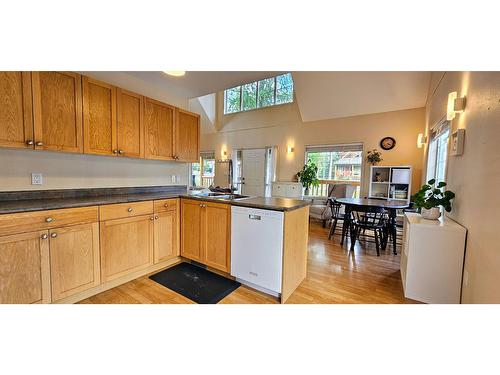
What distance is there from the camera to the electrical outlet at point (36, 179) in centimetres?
190

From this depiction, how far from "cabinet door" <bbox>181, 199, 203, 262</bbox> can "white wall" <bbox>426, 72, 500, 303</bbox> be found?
7.56ft

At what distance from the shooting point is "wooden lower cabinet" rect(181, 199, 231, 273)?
216 cm

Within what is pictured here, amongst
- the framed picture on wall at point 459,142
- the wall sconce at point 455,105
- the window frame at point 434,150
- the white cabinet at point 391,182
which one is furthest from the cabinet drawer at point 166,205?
the white cabinet at point 391,182

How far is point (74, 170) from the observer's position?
2162 mm

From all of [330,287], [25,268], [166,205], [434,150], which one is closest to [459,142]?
[330,287]

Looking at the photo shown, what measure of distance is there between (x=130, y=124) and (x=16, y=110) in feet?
2.82

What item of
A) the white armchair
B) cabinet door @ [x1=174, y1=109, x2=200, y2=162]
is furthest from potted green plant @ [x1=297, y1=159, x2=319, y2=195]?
cabinet door @ [x1=174, y1=109, x2=200, y2=162]

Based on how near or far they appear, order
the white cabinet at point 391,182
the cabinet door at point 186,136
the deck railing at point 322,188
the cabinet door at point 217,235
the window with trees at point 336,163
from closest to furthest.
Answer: the cabinet door at point 217,235 → the cabinet door at point 186,136 → the white cabinet at point 391,182 → the window with trees at point 336,163 → the deck railing at point 322,188

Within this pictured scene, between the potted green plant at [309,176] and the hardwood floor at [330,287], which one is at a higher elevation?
the potted green plant at [309,176]

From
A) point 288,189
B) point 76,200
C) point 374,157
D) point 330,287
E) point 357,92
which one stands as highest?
point 357,92

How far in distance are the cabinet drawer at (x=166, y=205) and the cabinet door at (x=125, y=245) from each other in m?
0.13

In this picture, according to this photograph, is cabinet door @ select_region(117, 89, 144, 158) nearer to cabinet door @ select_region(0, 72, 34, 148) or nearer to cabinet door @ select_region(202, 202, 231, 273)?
cabinet door @ select_region(0, 72, 34, 148)

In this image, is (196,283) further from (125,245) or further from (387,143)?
(387,143)

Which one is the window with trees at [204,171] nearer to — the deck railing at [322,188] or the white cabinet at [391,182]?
the deck railing at [322,188]
